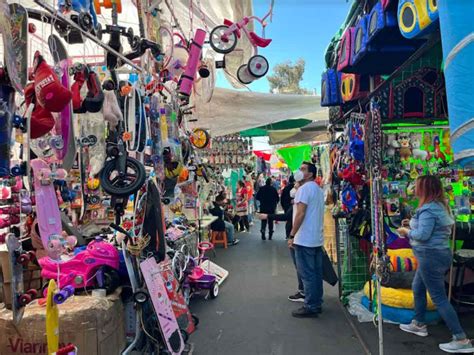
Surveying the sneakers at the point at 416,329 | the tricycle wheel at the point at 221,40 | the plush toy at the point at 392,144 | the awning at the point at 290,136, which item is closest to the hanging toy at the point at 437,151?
the plush toy at the point at 392,144

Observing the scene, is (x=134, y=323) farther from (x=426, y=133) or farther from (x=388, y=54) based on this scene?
(x=426, y=133)

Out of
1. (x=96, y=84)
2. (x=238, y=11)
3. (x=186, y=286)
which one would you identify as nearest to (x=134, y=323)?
(x=186, y=286)

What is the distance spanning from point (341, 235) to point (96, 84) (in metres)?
3.64

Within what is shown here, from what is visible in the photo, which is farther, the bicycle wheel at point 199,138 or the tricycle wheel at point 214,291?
the bicycle wheel at point 199,138

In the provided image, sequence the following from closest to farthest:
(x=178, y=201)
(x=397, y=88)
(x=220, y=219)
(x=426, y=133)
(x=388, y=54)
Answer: (x=388, y=54) → (x=397, y=88) → (x=426, y=133) → (x=178, y=201) → (x=220, y=219)

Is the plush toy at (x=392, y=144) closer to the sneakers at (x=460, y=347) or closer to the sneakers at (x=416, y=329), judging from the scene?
the sneakers at (x=416, y=329)

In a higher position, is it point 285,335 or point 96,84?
point 96,84

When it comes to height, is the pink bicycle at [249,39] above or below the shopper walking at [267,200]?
above

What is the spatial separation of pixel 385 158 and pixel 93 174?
3.48m

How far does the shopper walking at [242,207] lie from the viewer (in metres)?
11.6

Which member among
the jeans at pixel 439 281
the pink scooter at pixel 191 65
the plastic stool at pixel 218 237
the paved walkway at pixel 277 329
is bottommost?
the paved walkway at pixel 277 329

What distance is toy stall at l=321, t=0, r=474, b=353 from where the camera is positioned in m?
3.25

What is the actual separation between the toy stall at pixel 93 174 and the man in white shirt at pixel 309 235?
1.20 metres

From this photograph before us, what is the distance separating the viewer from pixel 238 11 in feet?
16.6
